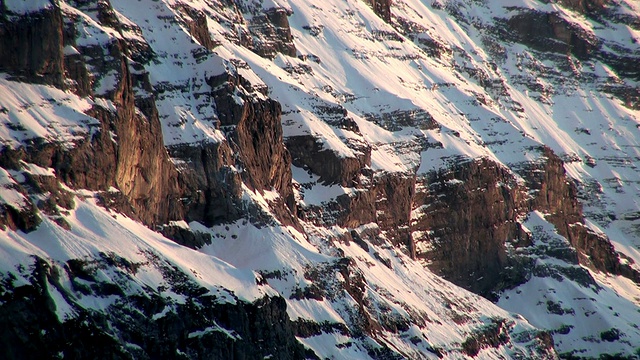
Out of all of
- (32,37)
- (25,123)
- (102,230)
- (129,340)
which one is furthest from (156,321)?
(32,37)

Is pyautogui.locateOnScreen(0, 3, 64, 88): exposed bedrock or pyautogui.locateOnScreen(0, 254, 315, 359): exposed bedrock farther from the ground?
pyautogui.locateOnScreen(0, 3, 64, 88): exposed bedrock

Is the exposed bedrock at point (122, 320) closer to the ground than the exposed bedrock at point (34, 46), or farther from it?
closer to the ground

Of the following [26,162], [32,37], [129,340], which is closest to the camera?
[129,340]

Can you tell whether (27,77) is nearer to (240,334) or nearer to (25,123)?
(25,123)

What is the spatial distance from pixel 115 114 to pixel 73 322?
136ft

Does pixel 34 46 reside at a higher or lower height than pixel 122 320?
higher

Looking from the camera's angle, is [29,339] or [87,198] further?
[87,198]

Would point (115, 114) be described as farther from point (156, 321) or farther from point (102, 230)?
point (156, 321)

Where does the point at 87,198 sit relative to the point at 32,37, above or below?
below

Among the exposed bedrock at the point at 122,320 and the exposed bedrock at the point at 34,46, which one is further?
the exposed bedrock at the point at 34,46

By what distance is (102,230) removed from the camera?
181 meters

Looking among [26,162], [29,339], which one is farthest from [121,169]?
[29,339]

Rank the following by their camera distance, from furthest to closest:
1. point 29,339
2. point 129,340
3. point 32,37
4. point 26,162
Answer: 1. point 32,37
2. point 26,162
3. point 129,340
4. point 29,339

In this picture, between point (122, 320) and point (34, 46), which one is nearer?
point (122, 320)
